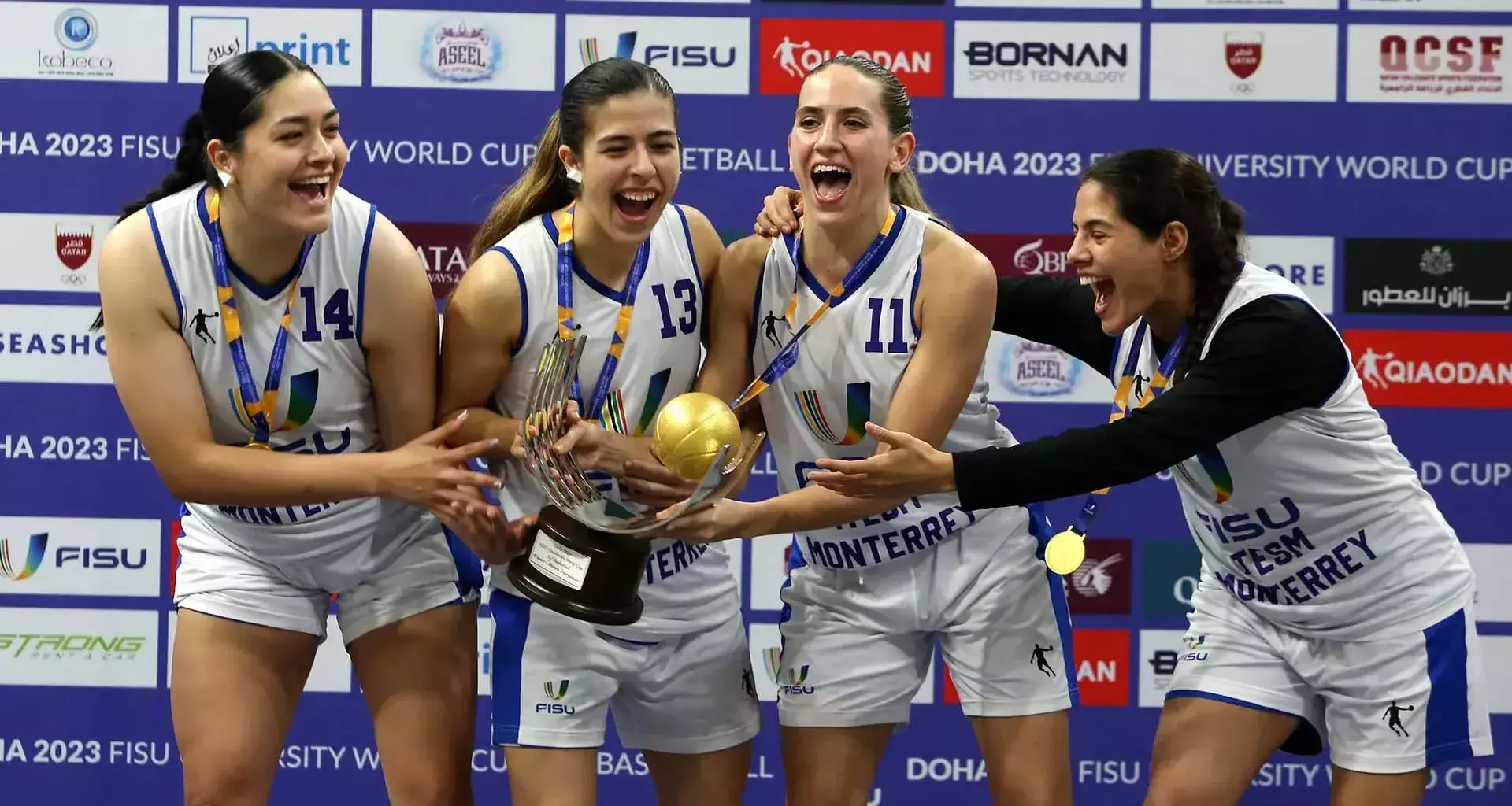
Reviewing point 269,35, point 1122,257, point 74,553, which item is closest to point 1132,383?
point 1122,257

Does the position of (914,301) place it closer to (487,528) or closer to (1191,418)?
(1191,418)

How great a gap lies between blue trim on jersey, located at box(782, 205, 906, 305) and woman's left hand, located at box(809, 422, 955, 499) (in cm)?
38

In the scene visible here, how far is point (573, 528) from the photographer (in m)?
2.89

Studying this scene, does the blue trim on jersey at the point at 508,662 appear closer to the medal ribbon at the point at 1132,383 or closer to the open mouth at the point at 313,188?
the open mouth at the point at 313,188

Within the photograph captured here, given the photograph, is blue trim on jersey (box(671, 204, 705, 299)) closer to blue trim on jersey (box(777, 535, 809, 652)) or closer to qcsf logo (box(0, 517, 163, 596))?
blue trim on jersey (box(777, 535, 809, 652))

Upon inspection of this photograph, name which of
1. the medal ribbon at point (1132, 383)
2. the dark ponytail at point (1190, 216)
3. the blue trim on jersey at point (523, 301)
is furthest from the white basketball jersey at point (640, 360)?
the dark ponytail at point (1190, 216)

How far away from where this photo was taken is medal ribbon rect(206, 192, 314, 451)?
2.91m

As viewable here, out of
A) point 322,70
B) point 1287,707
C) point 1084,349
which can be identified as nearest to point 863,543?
point 1084,349

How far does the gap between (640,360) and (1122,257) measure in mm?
991

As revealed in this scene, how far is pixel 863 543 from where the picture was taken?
3156mm

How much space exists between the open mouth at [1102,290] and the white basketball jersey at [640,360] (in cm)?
82

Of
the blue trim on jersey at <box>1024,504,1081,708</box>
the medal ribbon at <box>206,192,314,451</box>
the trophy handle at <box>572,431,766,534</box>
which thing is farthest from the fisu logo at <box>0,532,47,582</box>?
the blue trim on jersey at <box>1024,504,1081,708</box>

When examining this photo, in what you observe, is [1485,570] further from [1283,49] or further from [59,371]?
[59,371]

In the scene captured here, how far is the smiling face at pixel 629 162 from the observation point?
9.63 feet
